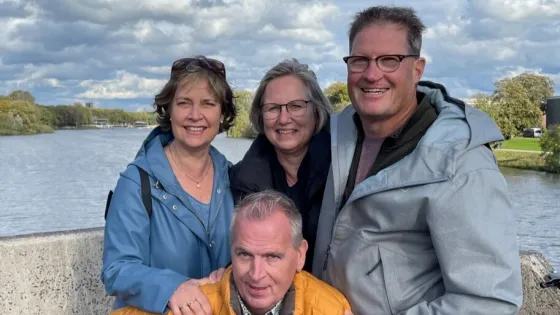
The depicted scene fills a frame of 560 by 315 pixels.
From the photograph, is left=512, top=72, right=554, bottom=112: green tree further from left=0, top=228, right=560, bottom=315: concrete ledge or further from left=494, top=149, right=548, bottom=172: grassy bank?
left=0, top=228, right=560, bottom=315: concrete ledge

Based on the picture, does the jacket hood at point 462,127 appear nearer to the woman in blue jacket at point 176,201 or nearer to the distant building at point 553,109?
the woman in blue jacket at point 176,201

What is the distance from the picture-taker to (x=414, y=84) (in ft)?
9.28

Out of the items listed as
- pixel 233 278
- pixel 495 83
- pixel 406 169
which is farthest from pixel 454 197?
pixel 495 83

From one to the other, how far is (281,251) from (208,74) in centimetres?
106

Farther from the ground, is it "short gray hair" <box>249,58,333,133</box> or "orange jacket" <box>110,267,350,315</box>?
"short gray hair" <box>249,58,333,133</box>

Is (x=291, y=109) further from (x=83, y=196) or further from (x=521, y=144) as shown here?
(x=521, y=144)

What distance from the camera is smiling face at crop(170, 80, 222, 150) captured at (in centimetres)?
316

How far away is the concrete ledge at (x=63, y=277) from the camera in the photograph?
397cm

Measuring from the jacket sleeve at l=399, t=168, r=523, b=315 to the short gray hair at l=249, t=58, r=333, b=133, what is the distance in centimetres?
120

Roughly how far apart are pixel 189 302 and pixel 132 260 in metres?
0.41

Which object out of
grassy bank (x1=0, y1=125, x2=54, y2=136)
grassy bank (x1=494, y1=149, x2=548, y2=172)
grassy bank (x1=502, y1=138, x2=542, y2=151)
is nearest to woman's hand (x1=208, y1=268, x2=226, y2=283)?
grassy bank (x1=494, y1=149, x2=548, y2=172)

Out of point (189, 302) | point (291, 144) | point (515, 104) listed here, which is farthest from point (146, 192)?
point (515, 104)

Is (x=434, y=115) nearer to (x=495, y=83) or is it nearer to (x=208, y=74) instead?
(x=208, y=74)

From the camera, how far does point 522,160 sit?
43250mm
